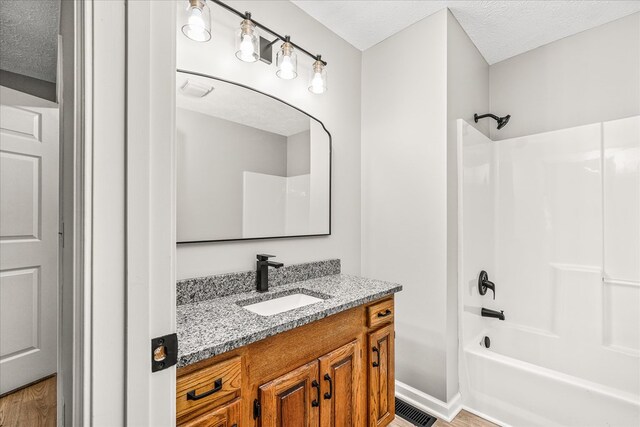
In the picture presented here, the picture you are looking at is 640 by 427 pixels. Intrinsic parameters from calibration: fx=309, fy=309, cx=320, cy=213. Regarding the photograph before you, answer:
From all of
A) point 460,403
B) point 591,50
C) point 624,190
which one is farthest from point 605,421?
point 591,50

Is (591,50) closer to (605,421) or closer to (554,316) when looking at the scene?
(554,316)

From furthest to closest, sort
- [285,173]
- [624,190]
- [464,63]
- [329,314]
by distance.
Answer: [464,63] < [624,190] < [285,173] < [329,314]

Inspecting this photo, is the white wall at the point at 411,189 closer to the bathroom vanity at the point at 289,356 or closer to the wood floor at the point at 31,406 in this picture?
the bathroom vanity at the point at 289,356

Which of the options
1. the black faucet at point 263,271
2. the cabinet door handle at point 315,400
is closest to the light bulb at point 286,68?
the black faucet at point 263,271

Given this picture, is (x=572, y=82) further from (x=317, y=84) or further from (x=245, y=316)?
(x=245, y=316)

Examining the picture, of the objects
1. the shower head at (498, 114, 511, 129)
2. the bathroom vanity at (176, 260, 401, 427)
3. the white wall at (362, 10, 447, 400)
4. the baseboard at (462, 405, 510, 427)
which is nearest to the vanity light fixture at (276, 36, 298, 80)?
the white wall at (362, 10, 447, 400)

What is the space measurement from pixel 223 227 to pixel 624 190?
2.50 metres

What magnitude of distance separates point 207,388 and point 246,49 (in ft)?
4.76

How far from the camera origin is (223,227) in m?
1.53

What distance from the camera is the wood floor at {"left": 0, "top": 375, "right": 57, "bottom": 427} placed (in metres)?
0.58

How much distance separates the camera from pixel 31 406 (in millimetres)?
621

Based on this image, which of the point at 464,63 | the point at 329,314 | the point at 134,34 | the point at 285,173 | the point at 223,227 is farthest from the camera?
the point at 464,63

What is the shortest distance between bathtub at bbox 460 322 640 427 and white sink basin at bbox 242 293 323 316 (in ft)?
→ 3.88

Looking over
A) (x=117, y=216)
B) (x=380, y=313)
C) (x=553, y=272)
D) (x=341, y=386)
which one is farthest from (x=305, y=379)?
(x=553, y=272)
